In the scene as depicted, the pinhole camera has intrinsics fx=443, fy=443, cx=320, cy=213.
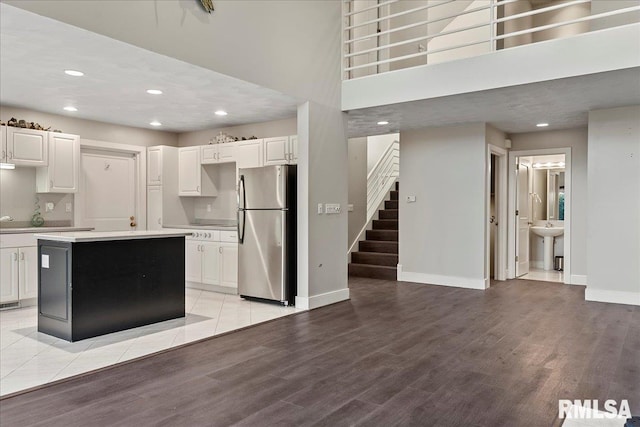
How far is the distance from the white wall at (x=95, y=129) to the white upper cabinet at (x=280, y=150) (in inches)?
87.7

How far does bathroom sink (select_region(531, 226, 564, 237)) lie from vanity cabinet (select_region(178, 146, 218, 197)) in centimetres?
595

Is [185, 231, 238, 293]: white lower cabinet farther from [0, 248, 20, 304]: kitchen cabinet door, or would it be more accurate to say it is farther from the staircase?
the staircase

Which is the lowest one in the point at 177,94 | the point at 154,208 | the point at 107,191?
the point at 154,208

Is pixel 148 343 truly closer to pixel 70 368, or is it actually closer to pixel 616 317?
pixel 70 368

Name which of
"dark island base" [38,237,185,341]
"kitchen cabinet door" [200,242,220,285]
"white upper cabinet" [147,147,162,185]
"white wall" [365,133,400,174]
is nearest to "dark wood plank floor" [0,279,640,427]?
"dark island base" [38,237,185,341]

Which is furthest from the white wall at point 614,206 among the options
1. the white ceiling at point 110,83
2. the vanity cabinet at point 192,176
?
the vanity cabinet at point 192,176

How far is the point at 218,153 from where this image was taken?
256 inches

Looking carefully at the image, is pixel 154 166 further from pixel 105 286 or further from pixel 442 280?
pixel 442 280

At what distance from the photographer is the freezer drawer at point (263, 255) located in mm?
5230

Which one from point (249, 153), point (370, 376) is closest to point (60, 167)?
point (249, 153)

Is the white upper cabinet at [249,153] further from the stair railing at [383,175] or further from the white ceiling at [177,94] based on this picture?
the stair railing at [383,175]

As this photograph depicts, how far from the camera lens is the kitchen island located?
381cm

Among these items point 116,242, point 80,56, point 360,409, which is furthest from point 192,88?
point 360,409

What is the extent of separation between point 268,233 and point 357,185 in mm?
3685
